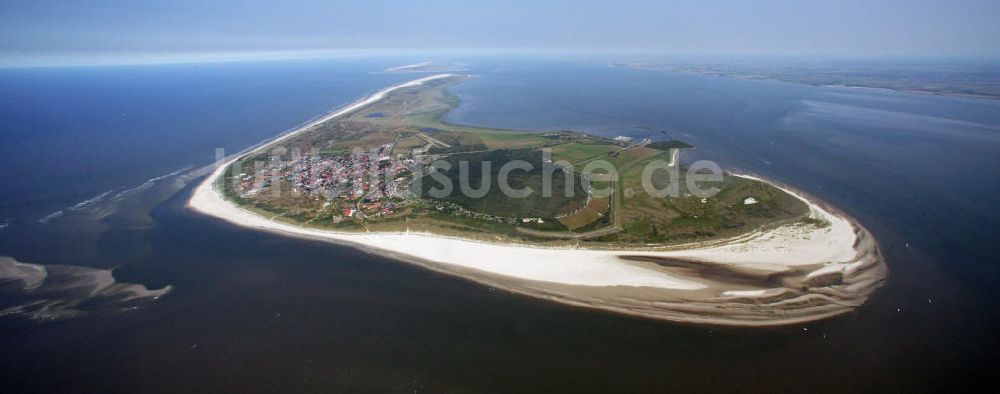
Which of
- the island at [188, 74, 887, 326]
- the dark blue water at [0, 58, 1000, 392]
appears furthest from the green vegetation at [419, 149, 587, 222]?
the dark blue water at [0, 58, 1000, 392]

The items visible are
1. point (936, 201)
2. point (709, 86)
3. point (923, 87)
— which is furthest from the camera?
point (709, 86)

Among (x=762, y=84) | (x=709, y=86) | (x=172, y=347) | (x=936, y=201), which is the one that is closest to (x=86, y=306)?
(x=172, y=347)

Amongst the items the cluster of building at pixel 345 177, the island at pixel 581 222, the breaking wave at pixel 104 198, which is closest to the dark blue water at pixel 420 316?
the breaking wave at pixel 104 198

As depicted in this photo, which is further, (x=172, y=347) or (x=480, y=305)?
(x=480, y=305)

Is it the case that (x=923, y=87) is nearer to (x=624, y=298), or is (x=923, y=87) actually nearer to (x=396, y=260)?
(x=624, y=298)

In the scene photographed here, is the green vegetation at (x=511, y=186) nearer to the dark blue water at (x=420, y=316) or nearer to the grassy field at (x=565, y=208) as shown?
the grassy field at (x=565, y=208)

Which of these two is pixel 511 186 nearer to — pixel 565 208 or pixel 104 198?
pixel 565 208

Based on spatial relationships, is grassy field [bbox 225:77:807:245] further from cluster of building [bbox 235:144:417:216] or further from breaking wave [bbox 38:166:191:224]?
breaking wave [bbox 38:166:191:224]

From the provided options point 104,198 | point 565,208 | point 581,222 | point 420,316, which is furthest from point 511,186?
point 104,198
